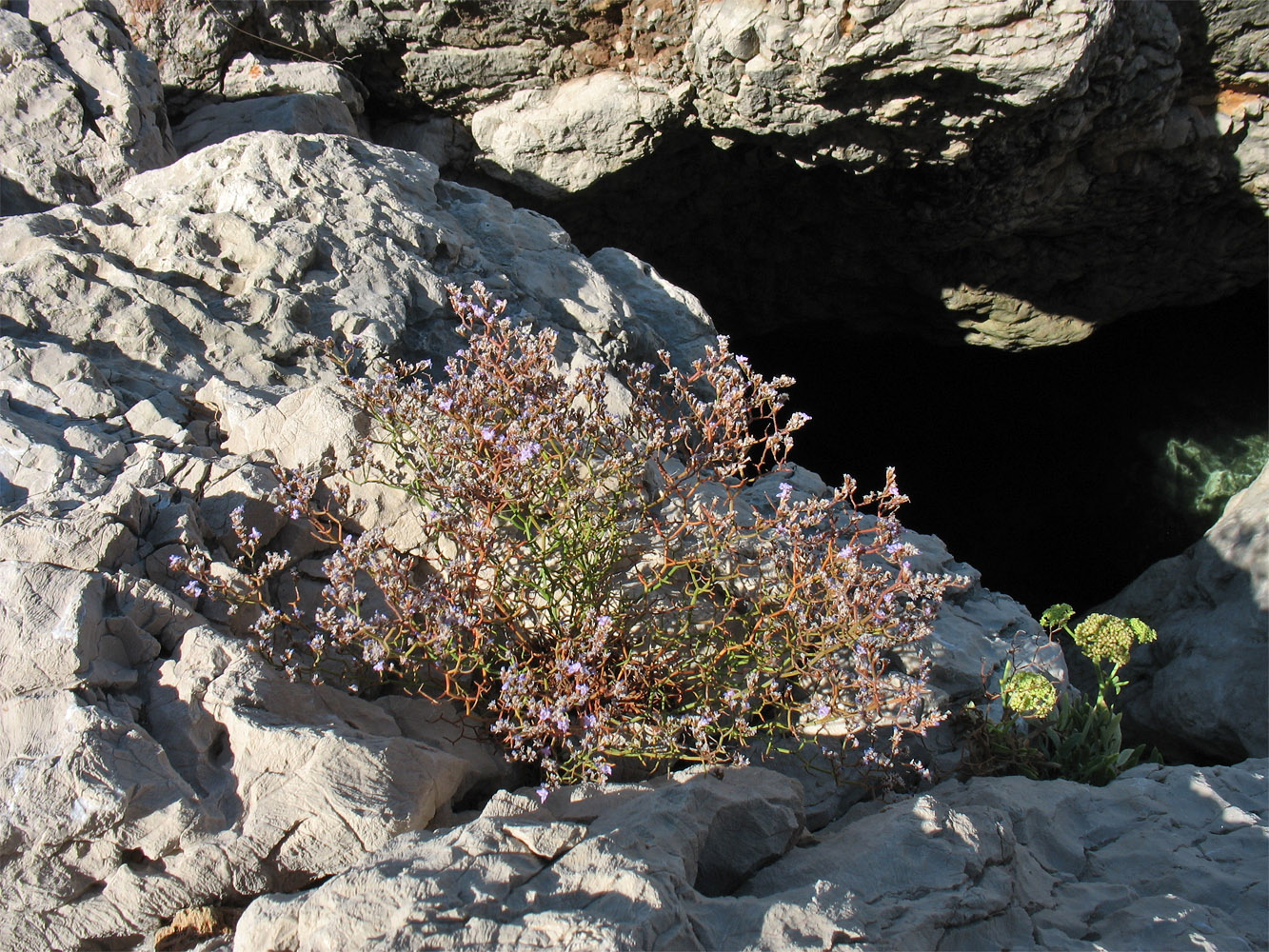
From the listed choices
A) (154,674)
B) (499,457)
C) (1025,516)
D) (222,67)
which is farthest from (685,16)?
(1025,516)

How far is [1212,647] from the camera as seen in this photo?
5.84 meters

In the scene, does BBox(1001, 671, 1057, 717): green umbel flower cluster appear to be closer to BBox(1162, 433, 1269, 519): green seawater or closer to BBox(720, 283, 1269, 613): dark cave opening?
BBox(720, 283, 1269, 613): dark cave opening

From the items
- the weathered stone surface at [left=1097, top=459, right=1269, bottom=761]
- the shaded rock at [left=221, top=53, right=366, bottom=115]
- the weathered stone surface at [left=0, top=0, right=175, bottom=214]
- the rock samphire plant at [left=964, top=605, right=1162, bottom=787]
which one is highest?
the shaded rock at [left=221, top=53, right=366, bottom=115]

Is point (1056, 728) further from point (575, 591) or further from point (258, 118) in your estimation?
point (258, 118)

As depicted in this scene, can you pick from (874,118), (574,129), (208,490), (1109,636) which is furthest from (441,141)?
(1109,636)

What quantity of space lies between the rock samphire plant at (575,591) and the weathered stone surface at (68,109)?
2.66 meters

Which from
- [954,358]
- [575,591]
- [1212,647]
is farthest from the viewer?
[954,358]

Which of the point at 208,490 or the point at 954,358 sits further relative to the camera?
the point at 954,358

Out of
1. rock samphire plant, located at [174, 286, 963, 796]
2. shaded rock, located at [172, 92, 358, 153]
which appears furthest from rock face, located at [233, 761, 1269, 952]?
shaded rock, located at [172, 92, 358, 153]

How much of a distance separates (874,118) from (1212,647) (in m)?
3.93

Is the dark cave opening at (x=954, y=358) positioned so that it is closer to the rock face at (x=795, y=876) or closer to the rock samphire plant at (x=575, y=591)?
the rock samphire plant at (x=575, y=591)

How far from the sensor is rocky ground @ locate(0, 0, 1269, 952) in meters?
1.96

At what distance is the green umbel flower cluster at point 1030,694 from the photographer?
3.21m

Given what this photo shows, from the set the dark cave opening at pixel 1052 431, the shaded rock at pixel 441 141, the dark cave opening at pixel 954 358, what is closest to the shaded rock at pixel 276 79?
the shaded rock at pixel 441 141
